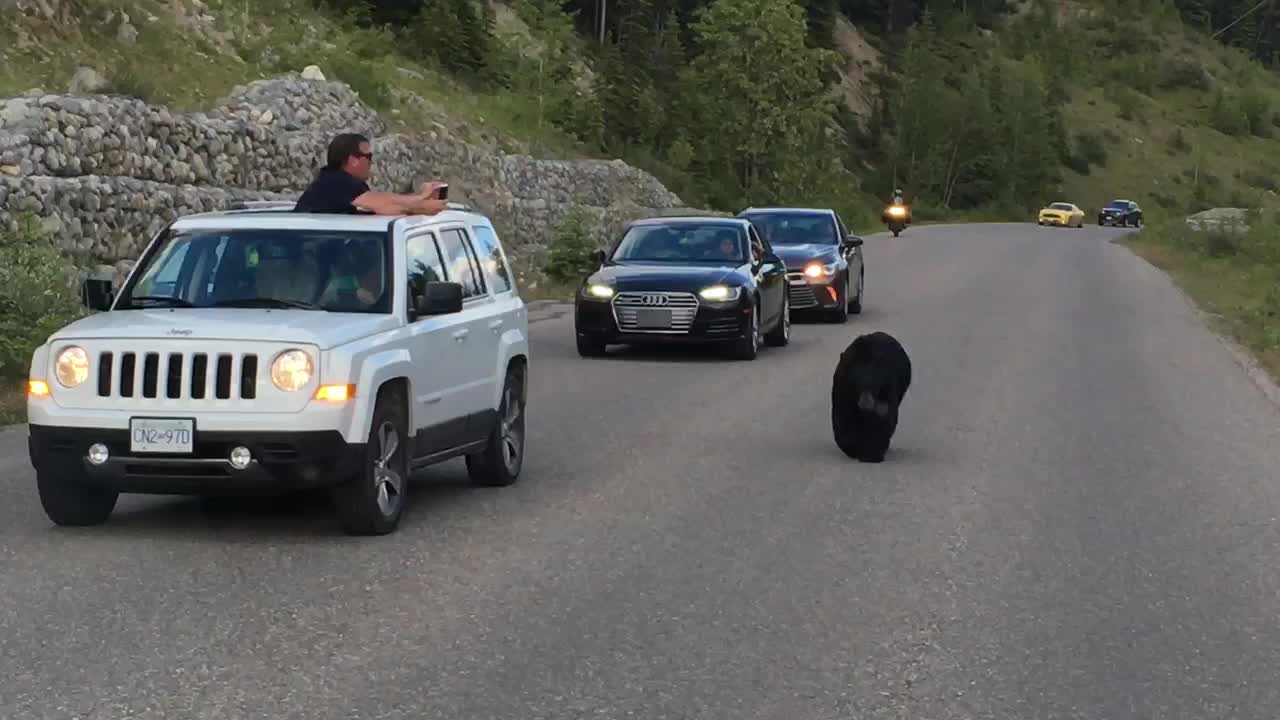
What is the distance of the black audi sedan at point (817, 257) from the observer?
26.4m

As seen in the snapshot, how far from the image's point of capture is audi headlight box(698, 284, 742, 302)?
20531mm

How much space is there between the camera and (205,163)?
2600 cm

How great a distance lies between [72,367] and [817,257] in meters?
18.0

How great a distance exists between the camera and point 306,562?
29.8 ft

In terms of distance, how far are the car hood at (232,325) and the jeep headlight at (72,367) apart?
0.25 feet

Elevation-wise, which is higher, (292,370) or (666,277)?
(292,370)

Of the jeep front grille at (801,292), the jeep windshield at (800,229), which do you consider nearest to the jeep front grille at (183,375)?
the jeep front grille at (801,292)

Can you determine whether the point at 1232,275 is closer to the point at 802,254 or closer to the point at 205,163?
the point at 802,254

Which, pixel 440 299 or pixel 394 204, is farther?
pixel 394 204

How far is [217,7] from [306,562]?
92.4 ft

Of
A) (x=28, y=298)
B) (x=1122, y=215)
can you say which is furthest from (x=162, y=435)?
(x=1122, y=215)

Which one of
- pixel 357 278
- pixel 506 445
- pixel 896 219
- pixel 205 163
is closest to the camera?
pixel 357 278

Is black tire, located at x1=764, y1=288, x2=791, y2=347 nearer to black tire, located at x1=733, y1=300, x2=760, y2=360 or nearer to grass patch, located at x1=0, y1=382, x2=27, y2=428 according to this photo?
black tire, located at x1=733, y1=300, x2=760, y2=360

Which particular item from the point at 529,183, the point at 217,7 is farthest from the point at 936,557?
the point at 529,183
